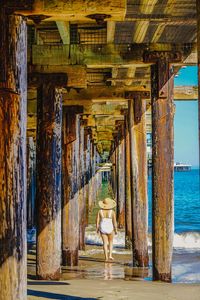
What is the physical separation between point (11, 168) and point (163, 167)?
309cm

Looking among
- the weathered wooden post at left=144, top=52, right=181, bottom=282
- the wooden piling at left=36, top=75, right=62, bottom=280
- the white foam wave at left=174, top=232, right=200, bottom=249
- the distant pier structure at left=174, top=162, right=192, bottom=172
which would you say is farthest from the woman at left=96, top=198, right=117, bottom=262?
the distant pier structure at left=174, top=162, right=192, bottom=172

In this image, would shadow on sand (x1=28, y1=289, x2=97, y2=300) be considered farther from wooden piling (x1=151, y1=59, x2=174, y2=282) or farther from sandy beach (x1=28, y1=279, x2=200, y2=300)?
wooden piling (x1=151, y1=59, x2=174, y2=282)

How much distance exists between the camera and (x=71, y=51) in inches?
262

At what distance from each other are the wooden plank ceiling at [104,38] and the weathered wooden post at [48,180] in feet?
0.85

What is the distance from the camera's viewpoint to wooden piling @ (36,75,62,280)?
6.70 metres

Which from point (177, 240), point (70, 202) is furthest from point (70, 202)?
point (177, 240)

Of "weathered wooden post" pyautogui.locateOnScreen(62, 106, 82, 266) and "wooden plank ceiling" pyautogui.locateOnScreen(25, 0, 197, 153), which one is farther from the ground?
"wooden plank ceiling" pyautogui.locateOnScreen(25, 0, 197, 153)

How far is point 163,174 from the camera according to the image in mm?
6559

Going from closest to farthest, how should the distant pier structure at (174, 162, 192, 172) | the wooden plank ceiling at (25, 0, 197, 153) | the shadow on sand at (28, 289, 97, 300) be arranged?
the wooden plank ceiling at (25, 0, 197, 153) → the shadow on sand at (28, 289, 97, 300) → the distant pier structure at (174, 162, 192, 172)

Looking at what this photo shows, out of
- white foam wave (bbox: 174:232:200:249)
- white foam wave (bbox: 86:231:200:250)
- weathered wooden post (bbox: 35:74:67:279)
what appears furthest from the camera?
white foam wave (bbox: 174:232:200:249)

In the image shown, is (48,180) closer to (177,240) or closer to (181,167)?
(177,240)

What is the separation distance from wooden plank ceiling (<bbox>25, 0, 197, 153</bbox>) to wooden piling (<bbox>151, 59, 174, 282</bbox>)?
35 cm

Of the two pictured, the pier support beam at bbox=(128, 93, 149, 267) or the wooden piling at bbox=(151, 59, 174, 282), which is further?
the pier support beam at bbox=(128, 93, 149, 267)

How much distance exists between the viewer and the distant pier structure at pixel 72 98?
3812 millimetres
